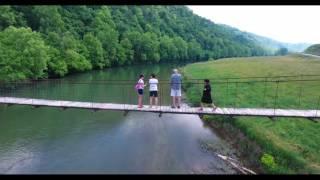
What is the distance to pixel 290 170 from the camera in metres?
18.0

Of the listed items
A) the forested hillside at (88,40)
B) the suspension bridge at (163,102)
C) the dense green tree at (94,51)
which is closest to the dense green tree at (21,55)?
the forested hillside at (88,40)

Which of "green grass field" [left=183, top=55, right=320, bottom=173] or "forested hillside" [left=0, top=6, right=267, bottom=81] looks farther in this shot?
"forested hillside" [left=0, top=6, right=267, bottom=81]

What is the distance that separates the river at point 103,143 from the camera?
1959 centimetres

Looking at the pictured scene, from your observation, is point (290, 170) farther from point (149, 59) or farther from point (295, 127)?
point (149, 59)

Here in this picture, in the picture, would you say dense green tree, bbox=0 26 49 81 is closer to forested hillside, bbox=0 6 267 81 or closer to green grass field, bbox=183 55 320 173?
forested hillside, bbox=0 6 267 81

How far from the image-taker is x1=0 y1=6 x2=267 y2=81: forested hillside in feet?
143

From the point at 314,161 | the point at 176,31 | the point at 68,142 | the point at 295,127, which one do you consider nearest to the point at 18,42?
the point at 68,142

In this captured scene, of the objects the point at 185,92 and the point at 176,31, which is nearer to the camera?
the point at 185,92

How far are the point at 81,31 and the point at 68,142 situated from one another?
54.0 m

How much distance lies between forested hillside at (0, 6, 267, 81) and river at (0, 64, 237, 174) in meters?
13.6

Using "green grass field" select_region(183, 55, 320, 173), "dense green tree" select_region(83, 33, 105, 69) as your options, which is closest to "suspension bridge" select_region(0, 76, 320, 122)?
"green grass field" select_region(183, 55, 320, 173)

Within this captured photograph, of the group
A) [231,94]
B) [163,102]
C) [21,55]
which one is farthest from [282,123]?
[21,55]

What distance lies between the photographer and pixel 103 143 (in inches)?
918

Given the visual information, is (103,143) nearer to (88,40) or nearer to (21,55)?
(21,55)
